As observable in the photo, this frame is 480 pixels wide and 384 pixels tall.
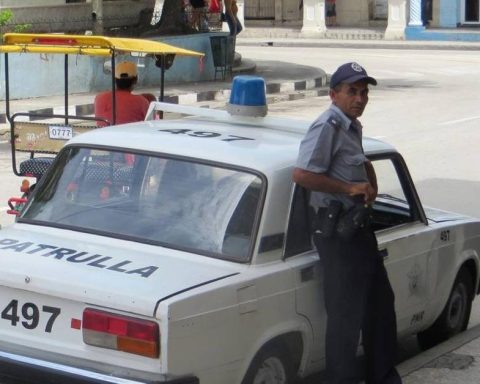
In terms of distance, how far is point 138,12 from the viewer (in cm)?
2686

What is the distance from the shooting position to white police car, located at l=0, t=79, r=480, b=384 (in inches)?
172

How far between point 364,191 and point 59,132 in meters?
4.08

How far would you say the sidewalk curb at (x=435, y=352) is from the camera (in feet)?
18.8

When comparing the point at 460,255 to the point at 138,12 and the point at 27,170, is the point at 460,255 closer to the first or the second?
the point at 27,170

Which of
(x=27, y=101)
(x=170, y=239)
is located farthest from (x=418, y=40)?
A: (x=170, y=239)

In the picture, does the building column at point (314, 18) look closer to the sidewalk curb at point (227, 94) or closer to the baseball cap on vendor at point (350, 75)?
the sidewalk curb at point (227, 94)

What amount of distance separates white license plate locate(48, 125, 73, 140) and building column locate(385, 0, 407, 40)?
117ft

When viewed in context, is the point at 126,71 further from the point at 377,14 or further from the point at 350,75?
the point at 377,14

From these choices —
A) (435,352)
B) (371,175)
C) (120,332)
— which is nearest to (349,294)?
(371,175)

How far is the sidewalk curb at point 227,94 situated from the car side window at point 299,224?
13184 mm

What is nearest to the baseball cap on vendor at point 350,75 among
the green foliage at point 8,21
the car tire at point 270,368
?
the car tire at point 270,368

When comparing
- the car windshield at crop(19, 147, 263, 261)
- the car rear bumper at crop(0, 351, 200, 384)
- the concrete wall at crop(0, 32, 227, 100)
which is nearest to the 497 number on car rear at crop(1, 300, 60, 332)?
the car rear bumper at crop(0, 351, 200, 384)

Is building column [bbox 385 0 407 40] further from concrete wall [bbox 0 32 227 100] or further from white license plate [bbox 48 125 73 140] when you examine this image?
white license plate [bbox 48 125 73 140]

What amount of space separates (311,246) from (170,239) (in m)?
0.67
